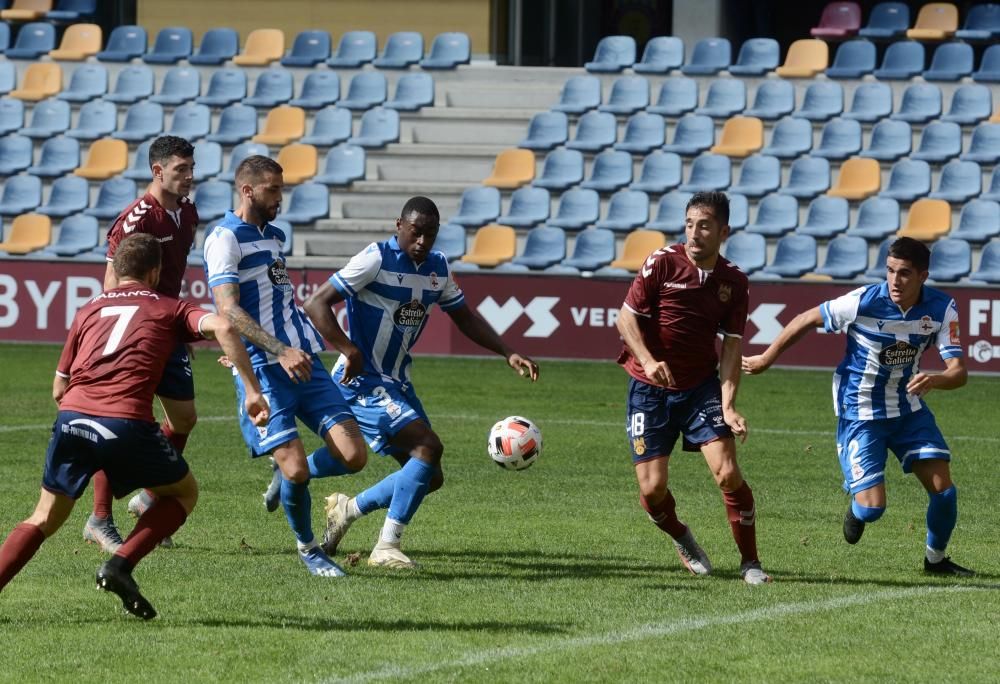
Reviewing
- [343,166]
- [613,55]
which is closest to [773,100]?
[613,55]

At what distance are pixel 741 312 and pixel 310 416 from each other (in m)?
2.17

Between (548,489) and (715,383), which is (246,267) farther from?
(548,489)

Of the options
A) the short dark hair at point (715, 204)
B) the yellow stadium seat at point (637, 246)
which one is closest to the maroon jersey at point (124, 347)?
the short dark hair at point (715, 204)

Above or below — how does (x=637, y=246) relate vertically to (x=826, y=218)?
below

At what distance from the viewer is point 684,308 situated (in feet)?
26.9

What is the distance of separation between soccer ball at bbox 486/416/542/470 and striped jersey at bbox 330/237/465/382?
0.67 meters

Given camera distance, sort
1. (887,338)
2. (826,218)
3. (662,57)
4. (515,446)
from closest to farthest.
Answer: (887,338)
(515,446)
(826,218)
(662,57)

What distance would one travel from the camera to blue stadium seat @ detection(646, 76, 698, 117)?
79.5 ft

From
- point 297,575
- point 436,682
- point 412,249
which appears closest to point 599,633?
point 436,682

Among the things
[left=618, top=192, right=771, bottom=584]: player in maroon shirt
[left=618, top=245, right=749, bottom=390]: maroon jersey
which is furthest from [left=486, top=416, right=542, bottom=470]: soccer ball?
[left=618, top=245, right=749, bottom=390]: maroon jersey

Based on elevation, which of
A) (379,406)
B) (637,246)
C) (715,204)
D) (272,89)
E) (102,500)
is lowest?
(637,246)

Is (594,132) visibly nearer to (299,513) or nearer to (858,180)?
(858,180)

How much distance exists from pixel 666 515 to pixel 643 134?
53.4 ft

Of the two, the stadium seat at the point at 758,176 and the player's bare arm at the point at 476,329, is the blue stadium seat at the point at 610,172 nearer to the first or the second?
the stadium seat at the point at 758,176
